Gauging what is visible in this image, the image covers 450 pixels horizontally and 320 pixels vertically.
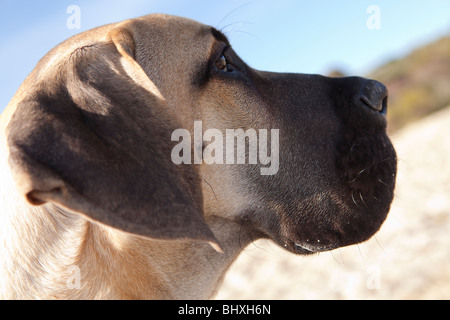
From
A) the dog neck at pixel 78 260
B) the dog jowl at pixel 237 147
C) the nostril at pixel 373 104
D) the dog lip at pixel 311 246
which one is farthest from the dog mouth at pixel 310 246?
the nostril at pixel 373 104

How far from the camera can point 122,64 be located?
216 centimetres

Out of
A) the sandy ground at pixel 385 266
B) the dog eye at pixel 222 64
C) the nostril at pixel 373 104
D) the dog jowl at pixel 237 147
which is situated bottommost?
the sandy ground at pixel 385 266

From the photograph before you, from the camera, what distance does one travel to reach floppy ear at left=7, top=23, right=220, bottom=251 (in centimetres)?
158

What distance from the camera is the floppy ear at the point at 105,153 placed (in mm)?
1580

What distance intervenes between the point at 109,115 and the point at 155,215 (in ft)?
1.40

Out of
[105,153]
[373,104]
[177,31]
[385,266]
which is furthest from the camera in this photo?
[385,266]

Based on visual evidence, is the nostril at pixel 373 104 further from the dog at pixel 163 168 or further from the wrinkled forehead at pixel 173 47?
the wrinkled forehead at pixel 173 47

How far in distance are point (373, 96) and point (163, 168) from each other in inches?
60.6

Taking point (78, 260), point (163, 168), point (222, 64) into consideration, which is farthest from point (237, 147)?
point (78, 260)

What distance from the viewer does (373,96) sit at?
9.29 ft

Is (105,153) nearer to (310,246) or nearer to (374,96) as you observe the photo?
(310,246)

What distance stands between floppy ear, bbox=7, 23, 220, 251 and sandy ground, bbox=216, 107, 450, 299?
10.2ft

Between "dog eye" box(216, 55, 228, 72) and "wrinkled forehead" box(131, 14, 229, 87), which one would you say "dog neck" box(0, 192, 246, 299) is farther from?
"dog eye" box(216, 55, 228, 72)

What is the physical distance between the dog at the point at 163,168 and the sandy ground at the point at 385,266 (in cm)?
220
